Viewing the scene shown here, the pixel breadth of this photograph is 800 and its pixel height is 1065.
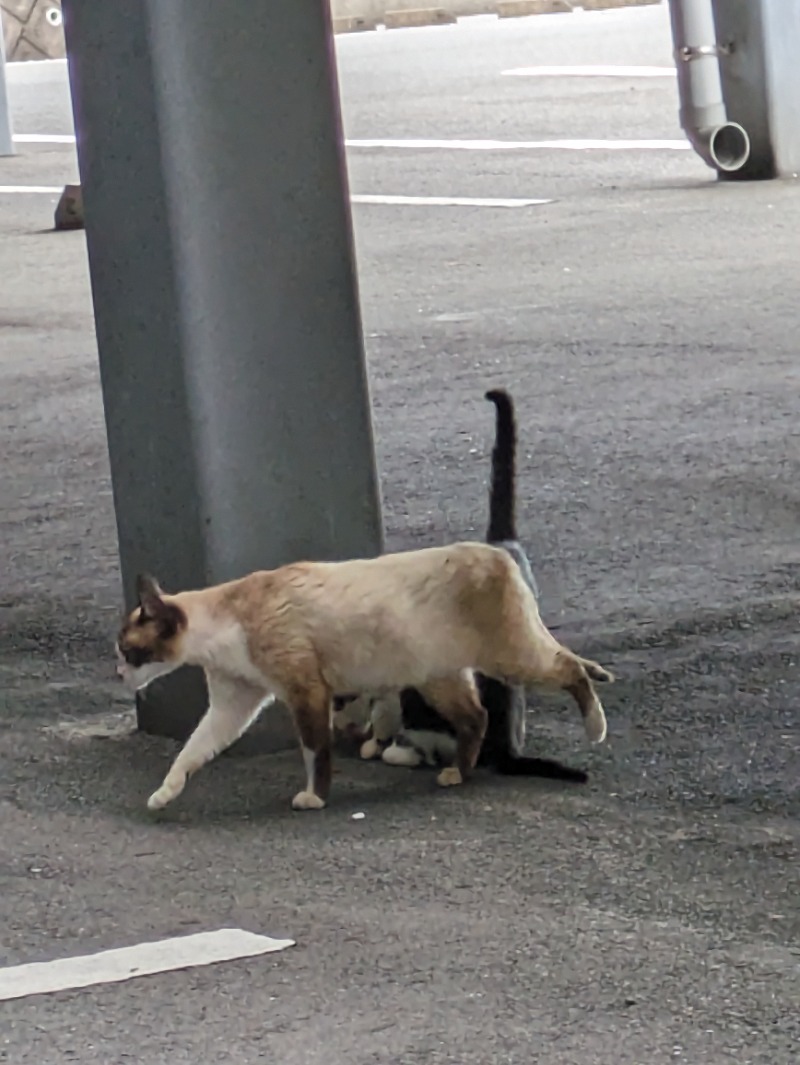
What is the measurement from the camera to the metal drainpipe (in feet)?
48.4

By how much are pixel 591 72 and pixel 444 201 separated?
6.39 meters

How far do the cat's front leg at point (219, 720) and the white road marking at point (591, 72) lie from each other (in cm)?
1663

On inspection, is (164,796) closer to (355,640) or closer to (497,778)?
(355,640)

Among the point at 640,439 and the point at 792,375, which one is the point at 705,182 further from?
the point at 640,439

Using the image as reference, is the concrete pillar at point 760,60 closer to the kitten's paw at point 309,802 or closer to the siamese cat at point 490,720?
the siamese cat at point 490,720

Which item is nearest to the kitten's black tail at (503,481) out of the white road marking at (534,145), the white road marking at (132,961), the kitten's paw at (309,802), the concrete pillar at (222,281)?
the concrete pillar at (222,281)

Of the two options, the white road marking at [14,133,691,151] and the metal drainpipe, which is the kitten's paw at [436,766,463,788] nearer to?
the metal drainpipe

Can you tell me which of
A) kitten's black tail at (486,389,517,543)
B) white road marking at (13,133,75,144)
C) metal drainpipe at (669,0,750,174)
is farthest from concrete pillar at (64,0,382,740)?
white road marking at (13,133,75,144)

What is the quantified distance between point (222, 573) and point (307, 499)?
283 mm

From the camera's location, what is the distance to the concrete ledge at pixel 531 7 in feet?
88.7

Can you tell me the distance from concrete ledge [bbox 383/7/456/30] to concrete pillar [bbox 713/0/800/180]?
12408mm

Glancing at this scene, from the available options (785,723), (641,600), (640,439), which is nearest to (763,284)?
(640,439)

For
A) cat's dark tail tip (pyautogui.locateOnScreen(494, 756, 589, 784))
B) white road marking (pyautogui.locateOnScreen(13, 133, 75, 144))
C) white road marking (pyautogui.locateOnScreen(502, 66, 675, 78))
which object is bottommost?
cat's dark tail tip (pyautogui.locateOnScreen(494, 756, 589, 784))

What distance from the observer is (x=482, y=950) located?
3910 millimetres
